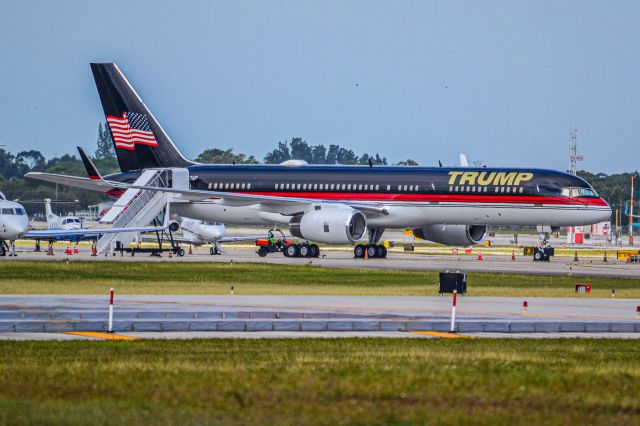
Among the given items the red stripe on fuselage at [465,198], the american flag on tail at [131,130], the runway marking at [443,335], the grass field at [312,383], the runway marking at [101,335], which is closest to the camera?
the grass field at [312,383]

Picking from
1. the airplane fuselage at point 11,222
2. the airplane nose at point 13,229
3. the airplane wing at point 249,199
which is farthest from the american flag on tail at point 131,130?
the airplane nose at point 13,229

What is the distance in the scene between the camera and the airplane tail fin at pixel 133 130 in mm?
73375

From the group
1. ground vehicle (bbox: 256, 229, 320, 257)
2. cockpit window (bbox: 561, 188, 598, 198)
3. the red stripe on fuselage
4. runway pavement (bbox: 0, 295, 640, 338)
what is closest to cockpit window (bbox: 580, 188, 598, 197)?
cockpit window (bbox: 561, 188, 598, 198)

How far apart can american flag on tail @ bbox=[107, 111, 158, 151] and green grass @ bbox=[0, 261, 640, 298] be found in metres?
19.9

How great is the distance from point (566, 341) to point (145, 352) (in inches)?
341

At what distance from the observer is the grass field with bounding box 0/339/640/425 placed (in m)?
14.5

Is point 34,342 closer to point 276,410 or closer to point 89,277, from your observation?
point 276,410

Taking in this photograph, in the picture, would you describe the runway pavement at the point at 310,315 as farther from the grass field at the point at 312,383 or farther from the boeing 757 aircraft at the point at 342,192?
the boeing 757 aircraft at the point at 342,192

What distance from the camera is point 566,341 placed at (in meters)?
24.4

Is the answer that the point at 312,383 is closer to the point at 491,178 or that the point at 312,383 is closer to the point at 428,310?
the point at 428,310

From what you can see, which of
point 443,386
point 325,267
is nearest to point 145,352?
point 443,386

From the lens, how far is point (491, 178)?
62.9 m

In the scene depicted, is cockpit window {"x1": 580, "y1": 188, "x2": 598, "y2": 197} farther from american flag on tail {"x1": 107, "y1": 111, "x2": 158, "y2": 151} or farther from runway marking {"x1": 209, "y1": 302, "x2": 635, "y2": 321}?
runway marking {"x1": 209, "y1": 302, "x2": 635, "y2": 321}

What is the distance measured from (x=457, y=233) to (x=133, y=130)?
819 inches
